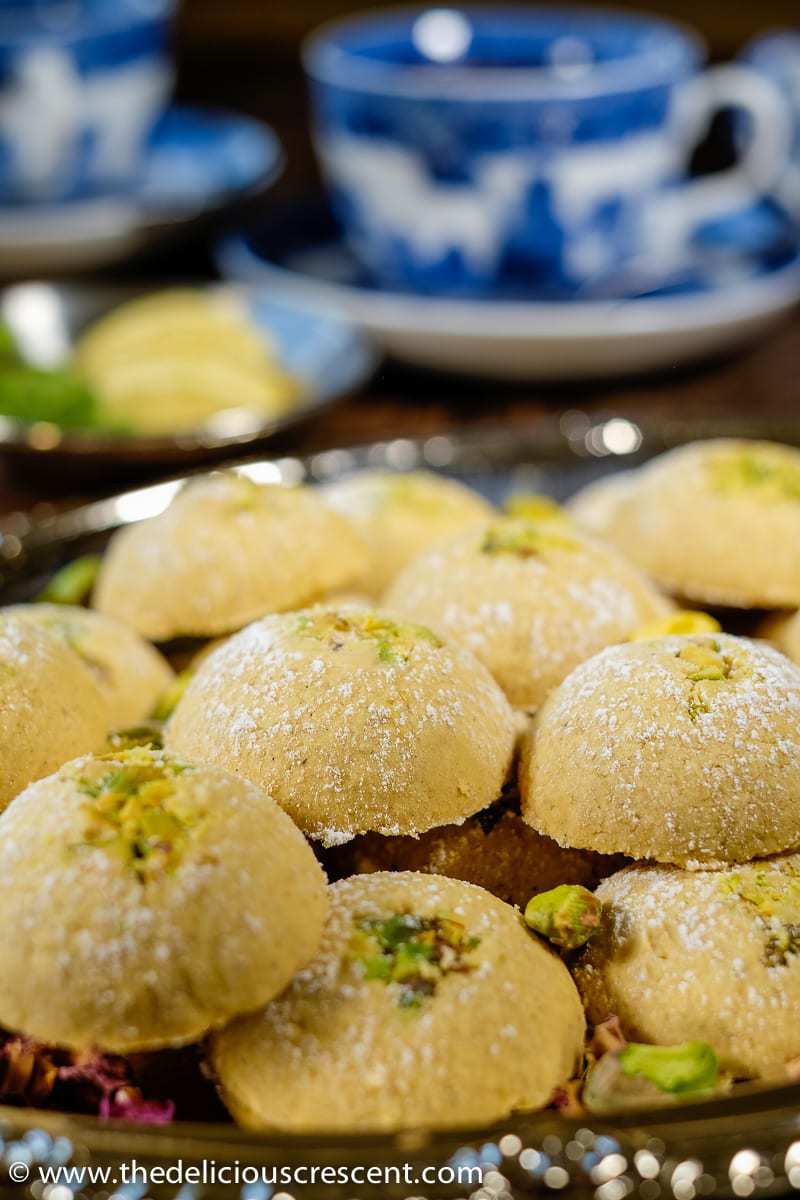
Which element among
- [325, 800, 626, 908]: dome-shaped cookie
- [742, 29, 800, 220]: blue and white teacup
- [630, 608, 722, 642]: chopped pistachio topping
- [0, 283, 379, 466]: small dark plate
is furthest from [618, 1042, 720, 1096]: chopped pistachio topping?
[742, 29, 800, 220]: blue and white teacup

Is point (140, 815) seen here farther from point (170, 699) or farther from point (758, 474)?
point (758, 474)

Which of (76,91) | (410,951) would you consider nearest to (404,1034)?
(410,951)

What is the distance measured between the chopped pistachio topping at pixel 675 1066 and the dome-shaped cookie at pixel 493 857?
12 cm

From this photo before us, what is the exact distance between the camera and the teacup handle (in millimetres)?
1587

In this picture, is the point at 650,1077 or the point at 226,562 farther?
the point at 226,562

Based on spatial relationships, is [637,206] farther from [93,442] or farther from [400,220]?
[93,442]

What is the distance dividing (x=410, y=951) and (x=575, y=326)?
1009 mm

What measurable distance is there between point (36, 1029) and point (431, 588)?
0.36 metres

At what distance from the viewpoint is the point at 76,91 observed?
5.78 feet

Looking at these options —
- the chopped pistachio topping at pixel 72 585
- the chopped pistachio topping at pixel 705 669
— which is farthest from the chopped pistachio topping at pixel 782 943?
the chopped pistachio topping at pixel 72 585

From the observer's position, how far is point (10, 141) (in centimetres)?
176

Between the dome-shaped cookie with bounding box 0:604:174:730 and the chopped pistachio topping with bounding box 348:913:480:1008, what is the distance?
0.75ft

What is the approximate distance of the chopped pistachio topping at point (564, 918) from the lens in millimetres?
598

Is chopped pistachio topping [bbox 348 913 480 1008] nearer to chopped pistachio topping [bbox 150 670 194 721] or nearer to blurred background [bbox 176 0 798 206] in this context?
chopped pistachio topping [bbox 150 670 194 721]
